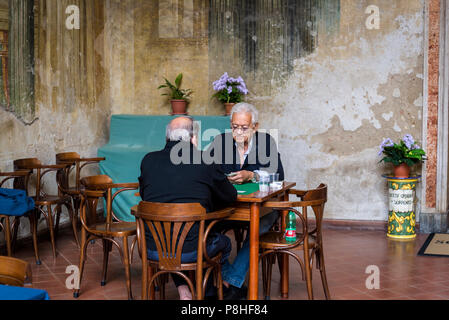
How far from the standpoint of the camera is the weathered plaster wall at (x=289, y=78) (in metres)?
6.63

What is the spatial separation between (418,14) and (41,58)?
4.71 m

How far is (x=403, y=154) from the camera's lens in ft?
20.1

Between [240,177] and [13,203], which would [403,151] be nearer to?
[240,177]

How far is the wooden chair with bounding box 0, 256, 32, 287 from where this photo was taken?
188 cm

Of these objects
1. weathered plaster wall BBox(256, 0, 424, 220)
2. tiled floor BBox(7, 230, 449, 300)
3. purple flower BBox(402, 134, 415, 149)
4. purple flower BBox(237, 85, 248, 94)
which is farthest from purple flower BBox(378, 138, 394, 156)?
purple flower BBox(237, 85, 248, 94)

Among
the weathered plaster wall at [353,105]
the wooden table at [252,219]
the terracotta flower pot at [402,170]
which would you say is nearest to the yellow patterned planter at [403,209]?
the terracotta flower pot at [402,170]

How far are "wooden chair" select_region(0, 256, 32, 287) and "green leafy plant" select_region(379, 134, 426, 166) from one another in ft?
16.8

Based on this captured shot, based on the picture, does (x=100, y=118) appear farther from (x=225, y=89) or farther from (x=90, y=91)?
(x=225, y=89)

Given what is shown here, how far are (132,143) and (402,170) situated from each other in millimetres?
3581

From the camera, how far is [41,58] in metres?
6.03

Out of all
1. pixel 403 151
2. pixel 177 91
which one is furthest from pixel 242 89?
pixel 403 151

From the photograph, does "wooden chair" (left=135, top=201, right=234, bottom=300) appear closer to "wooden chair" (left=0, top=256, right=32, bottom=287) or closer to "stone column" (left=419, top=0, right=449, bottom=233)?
"wooden chair" (left=0, top=256, right=32, bottom=287)

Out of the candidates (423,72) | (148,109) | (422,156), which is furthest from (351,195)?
(148,109)

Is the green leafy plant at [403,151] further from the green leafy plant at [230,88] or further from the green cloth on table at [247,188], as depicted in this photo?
the green cloth on table at [247,188]
